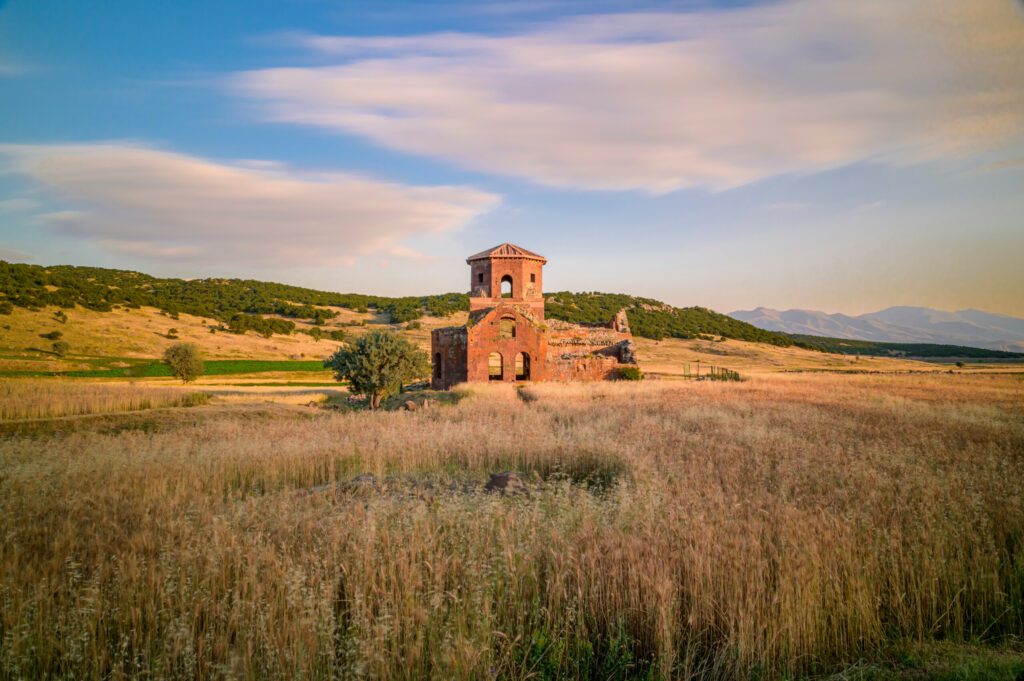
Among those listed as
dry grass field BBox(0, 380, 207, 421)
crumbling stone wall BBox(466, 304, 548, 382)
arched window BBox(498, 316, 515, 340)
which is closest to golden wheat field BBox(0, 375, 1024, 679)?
dry grass field BBox(0, 380, 207, 421)

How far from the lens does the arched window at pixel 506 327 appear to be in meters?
27.7

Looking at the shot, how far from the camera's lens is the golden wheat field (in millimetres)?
2973

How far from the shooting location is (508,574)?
3.62 metres

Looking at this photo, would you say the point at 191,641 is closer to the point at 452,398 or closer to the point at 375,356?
the point at 452,398

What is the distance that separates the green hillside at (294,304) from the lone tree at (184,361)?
22951 millimetres

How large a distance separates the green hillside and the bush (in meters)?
43.1

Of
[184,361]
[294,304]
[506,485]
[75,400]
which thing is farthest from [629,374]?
[294,304]

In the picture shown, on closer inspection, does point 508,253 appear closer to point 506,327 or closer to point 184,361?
point 506,327

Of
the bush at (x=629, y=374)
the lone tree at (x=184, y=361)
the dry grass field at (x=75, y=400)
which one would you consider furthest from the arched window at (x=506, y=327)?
the lone tree at (x=184, y=361)

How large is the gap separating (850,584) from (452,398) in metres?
18.6

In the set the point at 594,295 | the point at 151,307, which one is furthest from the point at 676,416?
the point at 594,295

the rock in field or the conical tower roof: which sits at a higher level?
the conical tower roof

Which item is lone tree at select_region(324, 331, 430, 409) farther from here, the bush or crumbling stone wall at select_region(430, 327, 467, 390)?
the bush

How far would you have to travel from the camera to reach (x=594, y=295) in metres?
108
